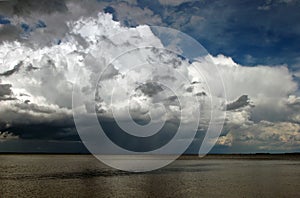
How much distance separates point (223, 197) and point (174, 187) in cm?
775

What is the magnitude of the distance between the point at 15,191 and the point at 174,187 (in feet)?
57.2

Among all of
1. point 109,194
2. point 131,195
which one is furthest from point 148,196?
point 109,194

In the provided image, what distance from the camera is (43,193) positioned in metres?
32.8

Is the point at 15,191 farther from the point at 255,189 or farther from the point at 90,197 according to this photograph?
the point at 255,189

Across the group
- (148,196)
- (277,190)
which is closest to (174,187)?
(148,196)

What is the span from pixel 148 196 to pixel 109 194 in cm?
415

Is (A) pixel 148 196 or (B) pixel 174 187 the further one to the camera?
(B) pixel 174 187

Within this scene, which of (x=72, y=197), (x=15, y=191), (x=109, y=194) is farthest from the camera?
(x=15, y=191)

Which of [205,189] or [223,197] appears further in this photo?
[205,189]

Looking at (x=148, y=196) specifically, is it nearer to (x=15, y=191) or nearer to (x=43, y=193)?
(x=43, y=193)

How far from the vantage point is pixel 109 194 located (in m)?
31.7

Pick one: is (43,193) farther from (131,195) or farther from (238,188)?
(238,188)

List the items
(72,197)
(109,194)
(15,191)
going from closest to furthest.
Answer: (72,197) → (109,194) → (15,191)

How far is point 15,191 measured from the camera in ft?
112
